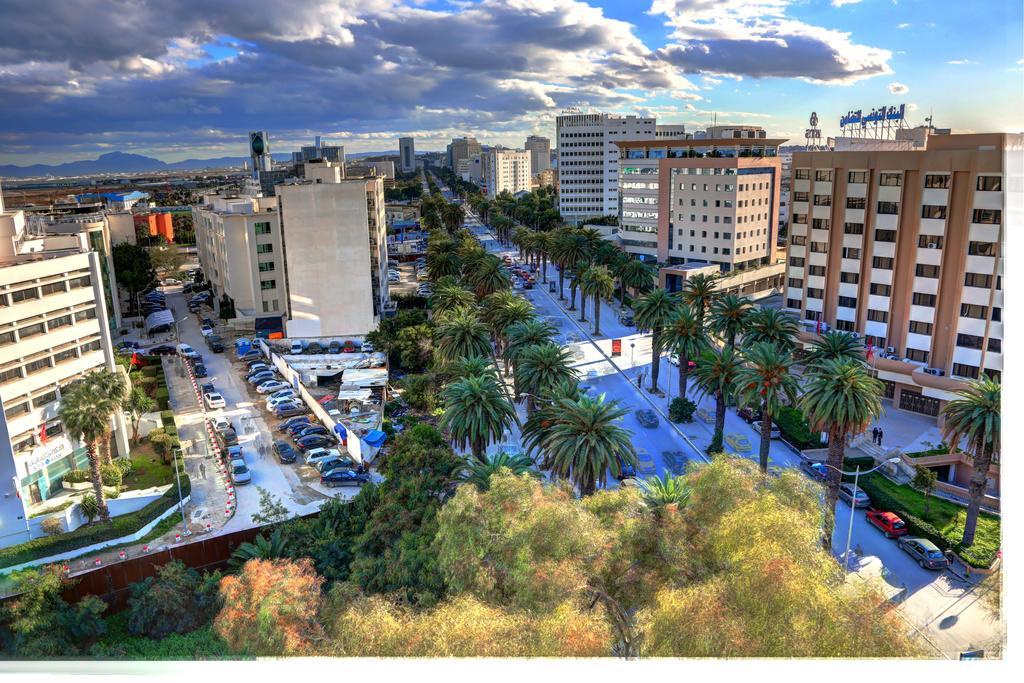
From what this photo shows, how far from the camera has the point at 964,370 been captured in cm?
1631

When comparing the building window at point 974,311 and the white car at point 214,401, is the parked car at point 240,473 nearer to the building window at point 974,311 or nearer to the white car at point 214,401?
the white car at point 214,401

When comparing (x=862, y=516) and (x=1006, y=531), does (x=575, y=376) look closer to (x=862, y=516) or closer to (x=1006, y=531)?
(x=862, y=516)

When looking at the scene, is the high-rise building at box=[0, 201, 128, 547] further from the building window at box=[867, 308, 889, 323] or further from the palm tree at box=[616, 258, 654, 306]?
the palm tree at box=[616, 258, 654, 306]

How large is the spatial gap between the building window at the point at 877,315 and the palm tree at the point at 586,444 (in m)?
11.3

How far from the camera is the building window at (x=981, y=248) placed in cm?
1545

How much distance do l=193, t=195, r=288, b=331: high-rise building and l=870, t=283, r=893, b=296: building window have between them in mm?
18387

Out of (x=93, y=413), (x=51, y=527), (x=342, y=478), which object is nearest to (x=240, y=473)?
(x=342, y=478)

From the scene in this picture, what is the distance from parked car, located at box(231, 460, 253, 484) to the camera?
44.2ft

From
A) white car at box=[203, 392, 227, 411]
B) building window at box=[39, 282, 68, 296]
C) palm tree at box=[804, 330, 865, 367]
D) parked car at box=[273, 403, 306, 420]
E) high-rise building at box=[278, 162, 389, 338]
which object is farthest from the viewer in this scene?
high-rise building at box=[278, 162, 389, 338]

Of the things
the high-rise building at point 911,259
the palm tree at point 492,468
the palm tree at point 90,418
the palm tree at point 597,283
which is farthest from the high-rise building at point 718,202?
the palm tree at point 90,418

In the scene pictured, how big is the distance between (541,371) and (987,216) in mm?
11030

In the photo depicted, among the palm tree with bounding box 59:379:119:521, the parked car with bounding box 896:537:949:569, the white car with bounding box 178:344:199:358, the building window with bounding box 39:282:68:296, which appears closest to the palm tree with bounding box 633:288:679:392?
the parked car with bounding box 896:537:949:569

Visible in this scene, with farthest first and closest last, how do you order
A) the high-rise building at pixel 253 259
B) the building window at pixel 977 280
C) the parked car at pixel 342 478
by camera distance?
the high-rise building at pixel 253 259 < the building window at pixel 977 280 < the parked car at pixel 342 478

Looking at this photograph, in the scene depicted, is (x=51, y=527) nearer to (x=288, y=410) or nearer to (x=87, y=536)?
(x=87, y=536)
